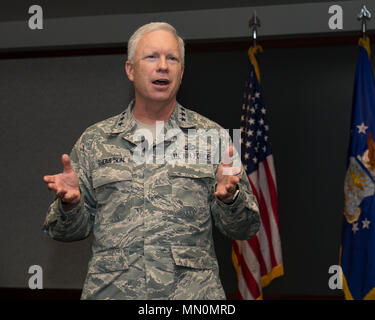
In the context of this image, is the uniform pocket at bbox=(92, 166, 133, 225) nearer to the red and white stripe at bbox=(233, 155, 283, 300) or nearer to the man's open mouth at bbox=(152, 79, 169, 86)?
the man's open mouth at bbox=(152, 79, 169, 86)

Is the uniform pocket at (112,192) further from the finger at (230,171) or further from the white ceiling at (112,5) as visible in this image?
the white ceiling at (112,5)

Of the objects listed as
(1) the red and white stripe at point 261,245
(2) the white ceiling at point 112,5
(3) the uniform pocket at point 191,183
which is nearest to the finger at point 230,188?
(3) the uniform pocket at point 191,183

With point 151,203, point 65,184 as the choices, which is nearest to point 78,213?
point 65,184

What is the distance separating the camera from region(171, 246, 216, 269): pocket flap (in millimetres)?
1521

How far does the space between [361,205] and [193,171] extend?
2172mm

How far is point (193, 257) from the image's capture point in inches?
60.7

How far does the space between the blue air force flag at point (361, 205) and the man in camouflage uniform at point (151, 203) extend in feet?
6.79

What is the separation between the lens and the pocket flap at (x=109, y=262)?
4.99 ft

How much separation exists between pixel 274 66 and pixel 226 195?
3211mm

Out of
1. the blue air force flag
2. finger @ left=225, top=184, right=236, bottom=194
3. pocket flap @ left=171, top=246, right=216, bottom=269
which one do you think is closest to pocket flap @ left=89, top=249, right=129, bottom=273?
pocket flap @ left=171, top=246, right=216, bottom=269

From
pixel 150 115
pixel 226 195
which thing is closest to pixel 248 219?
pixel 226 195

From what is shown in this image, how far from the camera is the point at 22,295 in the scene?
4.73 meters

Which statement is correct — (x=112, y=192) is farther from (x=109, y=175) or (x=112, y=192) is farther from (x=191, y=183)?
(x=191, y=183)

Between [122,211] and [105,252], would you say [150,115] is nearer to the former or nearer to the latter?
[122,211]
